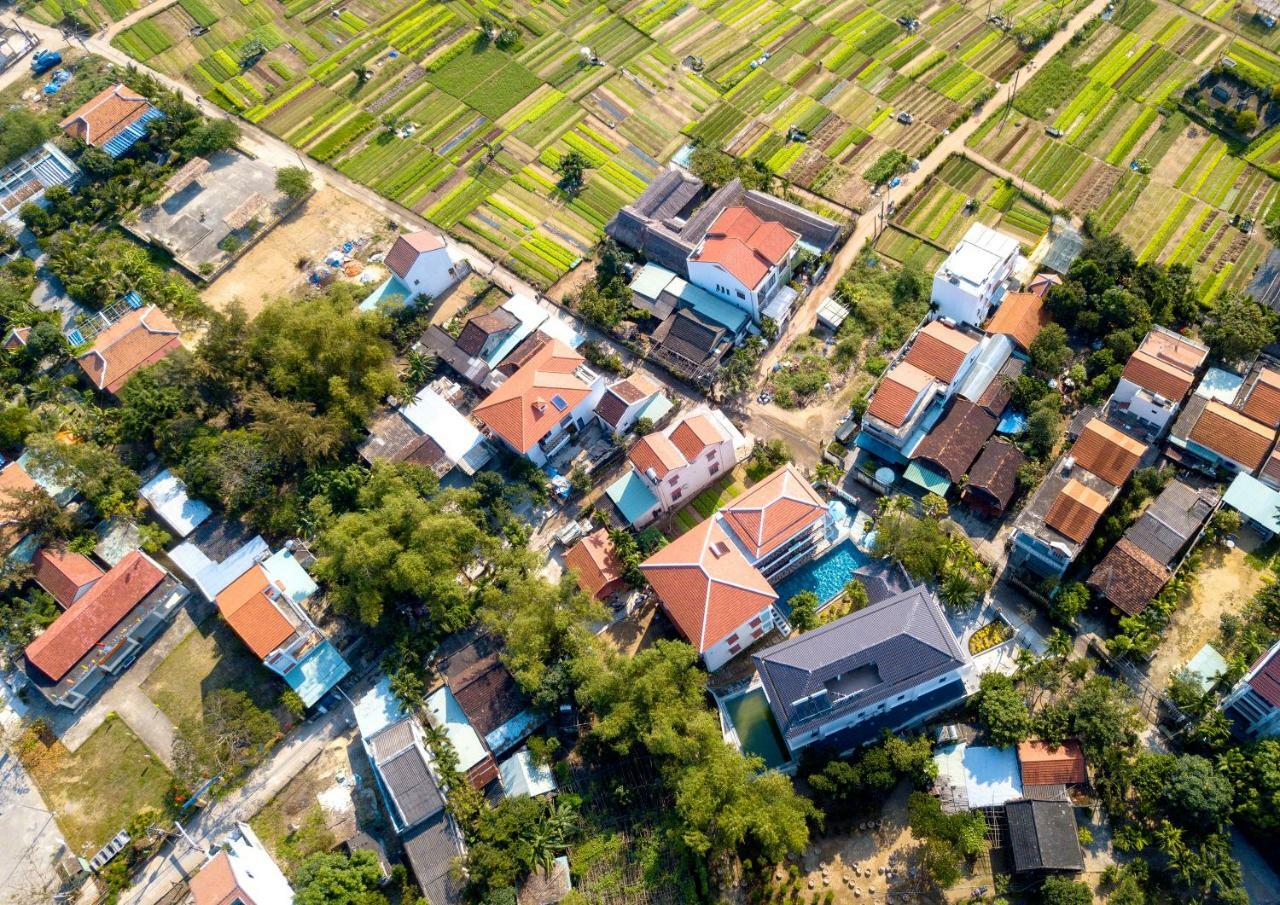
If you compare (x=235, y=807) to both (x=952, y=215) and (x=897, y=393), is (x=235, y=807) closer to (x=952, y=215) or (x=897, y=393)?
(x=897, y=393)

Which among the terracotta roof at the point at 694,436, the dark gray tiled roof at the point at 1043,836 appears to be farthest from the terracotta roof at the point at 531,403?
the dark gray tiled roof at the point at 1043,836

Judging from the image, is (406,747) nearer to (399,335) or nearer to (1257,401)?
(399,335)

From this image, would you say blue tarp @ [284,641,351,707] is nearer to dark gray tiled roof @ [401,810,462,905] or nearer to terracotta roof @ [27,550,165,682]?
dark gray tiled roof @ [401,810,462,905]

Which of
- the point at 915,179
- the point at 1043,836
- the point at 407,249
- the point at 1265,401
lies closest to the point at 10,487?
the point at 407,249

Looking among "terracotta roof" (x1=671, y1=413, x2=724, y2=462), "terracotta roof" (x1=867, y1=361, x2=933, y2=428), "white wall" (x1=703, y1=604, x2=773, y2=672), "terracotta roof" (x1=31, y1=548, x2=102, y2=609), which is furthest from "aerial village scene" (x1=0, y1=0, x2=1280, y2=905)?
"terracotta roof" (x1=671, y1=413, x2=724, y2=462)

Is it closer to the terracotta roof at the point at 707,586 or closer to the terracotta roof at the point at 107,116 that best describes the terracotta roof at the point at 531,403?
the terracotta roof at the point at 707,586

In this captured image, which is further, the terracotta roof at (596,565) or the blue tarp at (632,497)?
the blue tarp at (632,497)
